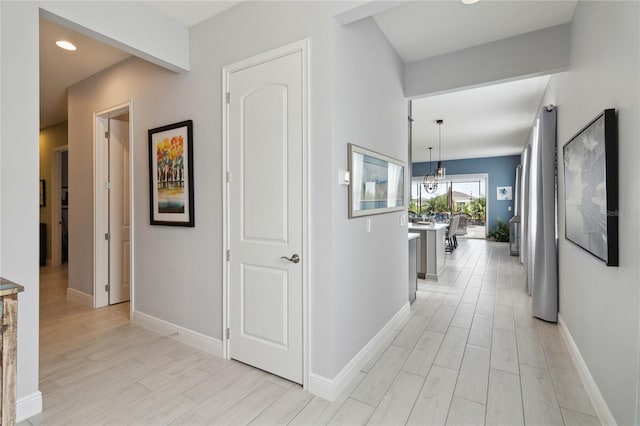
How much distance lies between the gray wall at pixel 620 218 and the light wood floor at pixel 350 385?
0.37 metres

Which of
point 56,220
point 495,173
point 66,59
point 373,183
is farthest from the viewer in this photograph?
point 495,173

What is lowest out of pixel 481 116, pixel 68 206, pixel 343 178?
pixel 68 206

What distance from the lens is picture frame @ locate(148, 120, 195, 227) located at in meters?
2.76

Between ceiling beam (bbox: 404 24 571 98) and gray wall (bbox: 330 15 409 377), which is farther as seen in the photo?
ceiling beam (bbox: 404 24 571 98)

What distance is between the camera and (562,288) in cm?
311

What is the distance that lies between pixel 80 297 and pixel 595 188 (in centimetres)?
517

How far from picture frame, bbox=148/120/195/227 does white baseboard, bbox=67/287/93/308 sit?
5.53 feet

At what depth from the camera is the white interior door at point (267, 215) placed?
7.07ft

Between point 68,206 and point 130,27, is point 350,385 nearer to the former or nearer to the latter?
point 130,27

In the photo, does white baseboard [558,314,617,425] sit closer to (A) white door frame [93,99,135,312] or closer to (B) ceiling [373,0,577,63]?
(B) ceiling [373,0,577,63]

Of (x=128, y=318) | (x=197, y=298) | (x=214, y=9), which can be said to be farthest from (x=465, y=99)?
(x=128, y=318)

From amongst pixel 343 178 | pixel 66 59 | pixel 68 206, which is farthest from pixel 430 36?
pixel 68 206

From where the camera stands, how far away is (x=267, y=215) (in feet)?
A: 7.50

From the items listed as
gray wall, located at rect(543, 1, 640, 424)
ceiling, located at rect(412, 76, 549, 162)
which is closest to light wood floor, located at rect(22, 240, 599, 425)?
gray wall, located at rect(543, 1, 640, 424)
